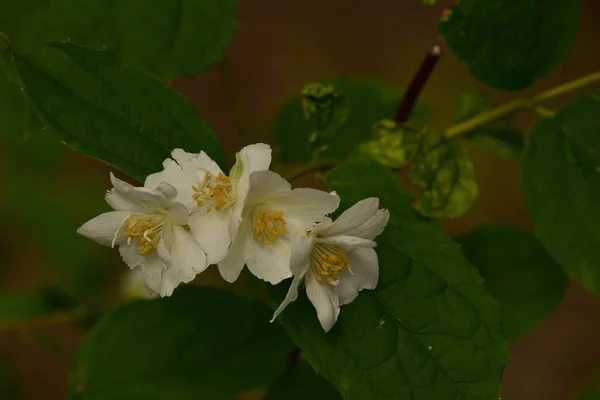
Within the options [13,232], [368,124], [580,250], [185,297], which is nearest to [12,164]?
[13,232]

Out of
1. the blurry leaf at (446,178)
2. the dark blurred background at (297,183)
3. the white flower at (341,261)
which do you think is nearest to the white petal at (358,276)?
the white flower at (341,261)

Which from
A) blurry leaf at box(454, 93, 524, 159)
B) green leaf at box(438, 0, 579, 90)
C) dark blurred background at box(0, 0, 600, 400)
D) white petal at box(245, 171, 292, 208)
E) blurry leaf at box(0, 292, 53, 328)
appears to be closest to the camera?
white petal at box(245, 171, 292, 208)

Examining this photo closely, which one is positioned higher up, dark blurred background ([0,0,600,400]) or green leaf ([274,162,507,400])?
green leaf ([274,162,507,400])

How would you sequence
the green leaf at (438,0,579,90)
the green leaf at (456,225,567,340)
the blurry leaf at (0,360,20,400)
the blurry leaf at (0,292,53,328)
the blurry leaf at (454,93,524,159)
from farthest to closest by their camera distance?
the blurry leaf at (0,360,20,400), the blurry leaf at (0,292,53,328), the green leaf at (456,225,567,340), the blurry leaf at (454,93,524,159), the green leaf at (438,0,579,90)

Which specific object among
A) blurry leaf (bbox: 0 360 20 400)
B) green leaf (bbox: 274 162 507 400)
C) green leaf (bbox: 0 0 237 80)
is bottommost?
blurry leaf (bbox: 0 360 20 400)

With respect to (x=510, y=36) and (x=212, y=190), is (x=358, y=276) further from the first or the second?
(x=510, y=36)

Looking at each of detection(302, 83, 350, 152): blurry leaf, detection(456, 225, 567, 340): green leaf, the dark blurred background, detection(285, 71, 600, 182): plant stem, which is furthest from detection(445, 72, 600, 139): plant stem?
the dark blurred background

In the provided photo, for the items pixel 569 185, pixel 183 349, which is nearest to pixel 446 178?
pixel 569 185

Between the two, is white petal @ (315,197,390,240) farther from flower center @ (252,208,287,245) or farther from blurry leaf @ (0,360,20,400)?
blurry leaf @ (0,360,20,400)
